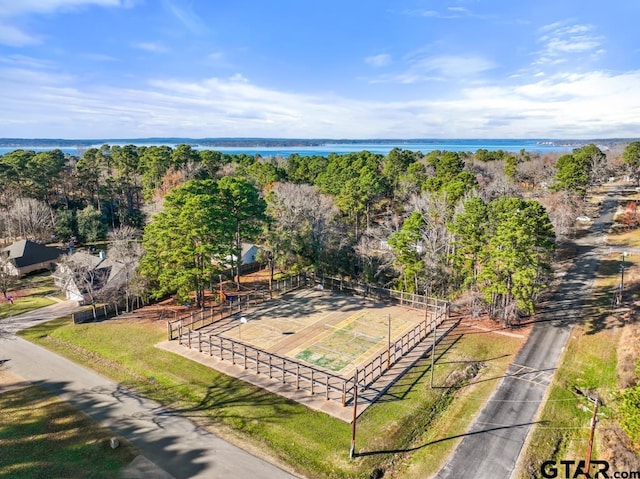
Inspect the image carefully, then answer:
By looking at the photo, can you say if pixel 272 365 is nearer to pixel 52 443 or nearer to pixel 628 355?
pixel 52 443

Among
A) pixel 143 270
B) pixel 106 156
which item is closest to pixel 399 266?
pixel 143 270

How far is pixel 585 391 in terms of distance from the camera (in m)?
20.0

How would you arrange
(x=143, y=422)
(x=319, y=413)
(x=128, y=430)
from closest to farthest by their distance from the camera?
1. (x=128, y=430)
2. (x=143, y=422)
3. (x=319, y=413)

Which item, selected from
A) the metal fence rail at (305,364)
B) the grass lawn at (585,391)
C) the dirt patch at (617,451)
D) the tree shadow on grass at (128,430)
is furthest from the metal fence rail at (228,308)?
the dirt patch at (617,451)

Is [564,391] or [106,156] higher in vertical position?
[106,156]

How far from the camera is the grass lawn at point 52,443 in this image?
582 inches

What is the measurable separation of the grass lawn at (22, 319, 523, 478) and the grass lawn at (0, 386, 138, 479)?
9.83 feet

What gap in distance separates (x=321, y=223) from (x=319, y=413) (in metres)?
20.8

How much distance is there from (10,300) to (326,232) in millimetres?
26671

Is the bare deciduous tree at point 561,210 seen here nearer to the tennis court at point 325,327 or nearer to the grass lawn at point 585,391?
the grass lawn at point 585,391

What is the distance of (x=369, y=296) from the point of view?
1321 inches

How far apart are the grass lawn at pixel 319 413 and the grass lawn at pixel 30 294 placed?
22.1 ft

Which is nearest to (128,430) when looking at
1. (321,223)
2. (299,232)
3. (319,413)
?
(319,413)

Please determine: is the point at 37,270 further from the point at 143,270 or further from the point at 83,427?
the point at 83,427
